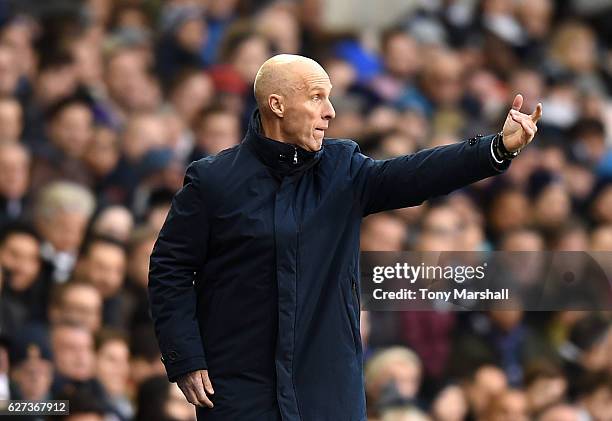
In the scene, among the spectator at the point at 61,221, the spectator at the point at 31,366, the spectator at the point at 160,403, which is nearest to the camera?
the spectator at the point at 31,366

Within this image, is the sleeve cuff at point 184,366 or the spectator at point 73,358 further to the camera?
the spectator at point 73,358

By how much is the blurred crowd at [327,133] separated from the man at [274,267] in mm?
1708

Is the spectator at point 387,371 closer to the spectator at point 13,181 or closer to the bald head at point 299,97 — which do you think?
the spectator at point 13,181

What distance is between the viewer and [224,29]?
10453 mm

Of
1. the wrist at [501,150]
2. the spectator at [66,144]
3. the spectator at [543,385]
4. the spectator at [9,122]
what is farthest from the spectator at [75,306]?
the wrist at [501,150]

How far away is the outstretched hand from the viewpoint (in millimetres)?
4418

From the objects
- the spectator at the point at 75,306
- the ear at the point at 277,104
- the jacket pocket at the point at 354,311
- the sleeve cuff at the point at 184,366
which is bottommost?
the spectator at the point at 75,306

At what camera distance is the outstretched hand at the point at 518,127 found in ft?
14.5

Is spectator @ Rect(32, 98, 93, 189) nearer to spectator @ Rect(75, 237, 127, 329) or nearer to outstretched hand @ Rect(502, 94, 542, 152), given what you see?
spectator @ Rect(75, 237, 127, 329)

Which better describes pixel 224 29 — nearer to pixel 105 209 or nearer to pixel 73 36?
pixel 73 36

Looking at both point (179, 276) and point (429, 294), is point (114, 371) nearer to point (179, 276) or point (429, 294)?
point (429, 294)

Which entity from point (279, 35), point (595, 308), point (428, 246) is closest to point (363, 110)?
point (279, 35)

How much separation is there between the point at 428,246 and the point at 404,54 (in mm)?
3608

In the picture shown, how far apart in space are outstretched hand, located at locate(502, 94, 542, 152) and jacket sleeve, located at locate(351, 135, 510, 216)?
62 millimetres
